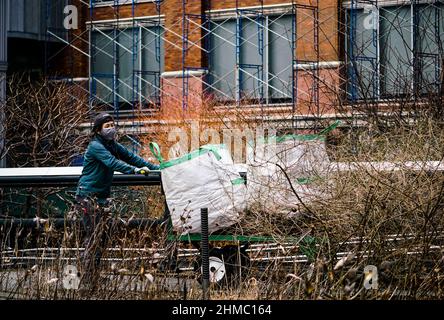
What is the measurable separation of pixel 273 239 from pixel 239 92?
23.3 m

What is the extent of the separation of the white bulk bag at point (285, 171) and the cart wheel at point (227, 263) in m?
0.58

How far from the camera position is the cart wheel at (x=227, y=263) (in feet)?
38.5

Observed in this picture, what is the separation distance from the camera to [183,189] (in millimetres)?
12414

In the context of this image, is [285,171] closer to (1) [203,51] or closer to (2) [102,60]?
(1) [203,51]

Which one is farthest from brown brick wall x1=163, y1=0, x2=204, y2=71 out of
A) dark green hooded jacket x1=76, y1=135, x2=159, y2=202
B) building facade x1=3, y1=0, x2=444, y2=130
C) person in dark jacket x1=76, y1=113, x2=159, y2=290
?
dark green hooded jacket x1=76, y1=135, x2=159, y2=202

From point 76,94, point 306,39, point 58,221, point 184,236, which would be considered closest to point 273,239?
point 184,236

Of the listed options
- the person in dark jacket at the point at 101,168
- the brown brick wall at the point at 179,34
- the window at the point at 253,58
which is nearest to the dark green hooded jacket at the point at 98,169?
the person in dark jacket at the point at 101,168

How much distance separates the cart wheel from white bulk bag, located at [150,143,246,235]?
37 cm

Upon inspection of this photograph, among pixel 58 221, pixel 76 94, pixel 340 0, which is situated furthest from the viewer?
pixel 76 94

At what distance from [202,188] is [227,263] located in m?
→ 0.94

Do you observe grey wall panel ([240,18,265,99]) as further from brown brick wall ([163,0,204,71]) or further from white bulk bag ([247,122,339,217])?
white bulk bag ([247,122,339,217])

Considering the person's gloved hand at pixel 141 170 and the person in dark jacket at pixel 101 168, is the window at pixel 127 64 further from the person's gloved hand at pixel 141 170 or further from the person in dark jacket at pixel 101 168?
the person's gloved hand at pixel 141 170

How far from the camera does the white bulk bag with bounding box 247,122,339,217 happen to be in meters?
11.5
